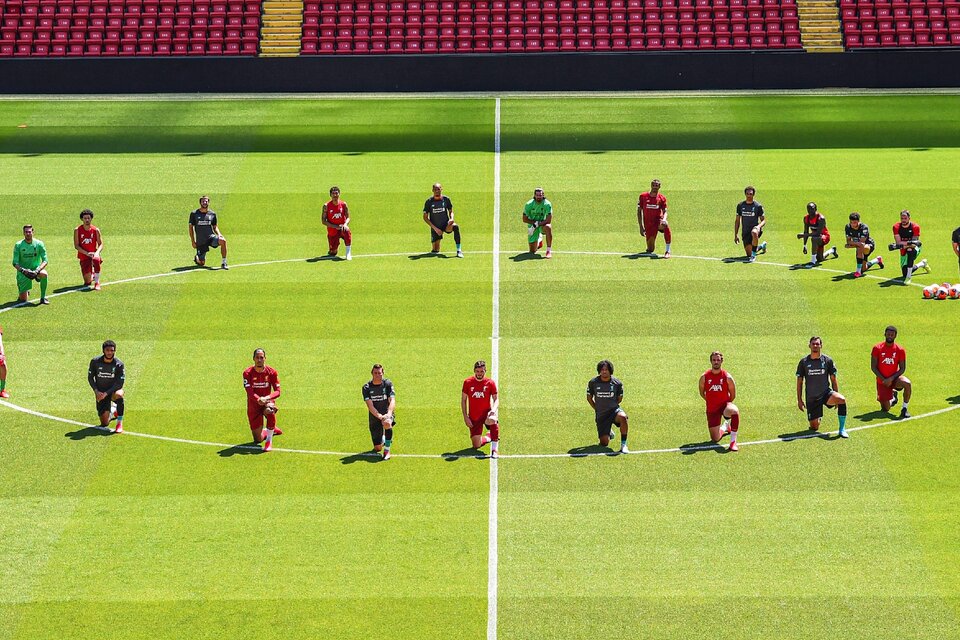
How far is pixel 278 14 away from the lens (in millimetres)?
56875

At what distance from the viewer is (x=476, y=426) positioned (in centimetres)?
2442

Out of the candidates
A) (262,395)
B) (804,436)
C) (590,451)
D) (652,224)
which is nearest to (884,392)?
(804,436)

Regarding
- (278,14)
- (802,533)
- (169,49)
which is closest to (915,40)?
(278,14)

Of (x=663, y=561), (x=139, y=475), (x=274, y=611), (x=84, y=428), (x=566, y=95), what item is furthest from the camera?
(x=566, y=95)

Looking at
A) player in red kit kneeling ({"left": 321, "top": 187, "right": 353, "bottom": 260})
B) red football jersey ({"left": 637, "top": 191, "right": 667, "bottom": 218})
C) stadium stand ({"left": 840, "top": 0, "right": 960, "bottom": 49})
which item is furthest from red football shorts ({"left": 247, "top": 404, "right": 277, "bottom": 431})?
stadium stand ({"left": 840, "top": 0, "right": 960, "bottom": 49})

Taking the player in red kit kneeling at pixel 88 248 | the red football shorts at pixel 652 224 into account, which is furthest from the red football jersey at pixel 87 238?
the red football shorts at pixel 652 224

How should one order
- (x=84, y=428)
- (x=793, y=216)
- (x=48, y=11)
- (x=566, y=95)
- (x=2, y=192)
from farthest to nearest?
(x=48, y=11) → (x=566, y=95) → (x=2, y=192) → (x=793, y=216) → (x=84, y=428)

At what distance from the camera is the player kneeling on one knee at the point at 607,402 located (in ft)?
79.0

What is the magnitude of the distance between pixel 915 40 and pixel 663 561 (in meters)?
38.5

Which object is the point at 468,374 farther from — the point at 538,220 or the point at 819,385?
the point at 538,220

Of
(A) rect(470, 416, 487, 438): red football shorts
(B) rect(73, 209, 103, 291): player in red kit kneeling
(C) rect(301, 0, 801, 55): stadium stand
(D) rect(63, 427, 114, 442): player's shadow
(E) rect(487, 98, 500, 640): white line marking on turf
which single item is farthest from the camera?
(C) rect(301, 0, 801, 55): stadium stand

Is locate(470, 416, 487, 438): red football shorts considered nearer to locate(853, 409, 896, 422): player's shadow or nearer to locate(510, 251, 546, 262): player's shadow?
locate(853, 409, 896, 422): player's shadow

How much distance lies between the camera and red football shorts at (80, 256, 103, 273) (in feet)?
111

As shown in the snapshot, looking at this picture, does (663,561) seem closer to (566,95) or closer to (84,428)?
(84,428)
